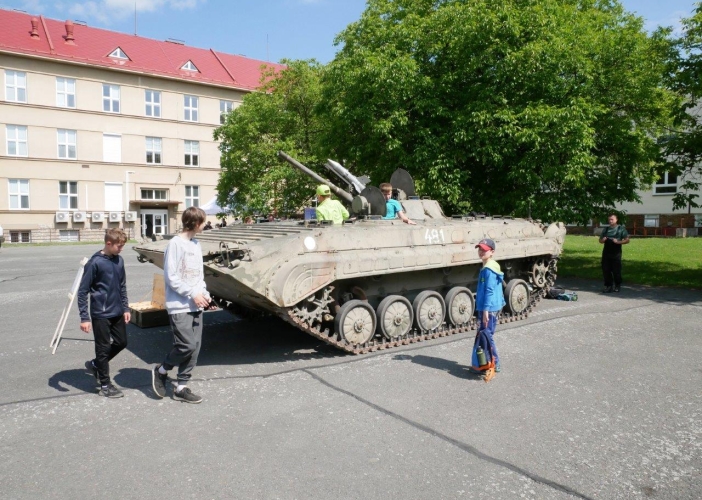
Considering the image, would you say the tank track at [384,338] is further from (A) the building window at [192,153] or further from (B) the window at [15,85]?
(A) the building window at [192,153]

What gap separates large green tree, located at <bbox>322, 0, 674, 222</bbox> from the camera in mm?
14008

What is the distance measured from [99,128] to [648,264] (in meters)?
32.2

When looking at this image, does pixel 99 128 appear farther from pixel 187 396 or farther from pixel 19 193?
pixel 187 396

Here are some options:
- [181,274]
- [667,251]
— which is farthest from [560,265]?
[181,274]

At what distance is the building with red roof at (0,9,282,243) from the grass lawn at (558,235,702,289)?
2464 centimetres

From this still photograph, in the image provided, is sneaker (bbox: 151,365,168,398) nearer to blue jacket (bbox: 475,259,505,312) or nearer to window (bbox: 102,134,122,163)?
blue jacket (bbox: 475,259,505,312)

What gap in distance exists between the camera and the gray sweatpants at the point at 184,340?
18.3ft

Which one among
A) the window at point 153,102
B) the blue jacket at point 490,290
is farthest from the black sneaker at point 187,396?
the window at point 153,102

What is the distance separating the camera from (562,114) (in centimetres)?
1349

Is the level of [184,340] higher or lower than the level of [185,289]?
lower

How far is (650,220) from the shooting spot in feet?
117

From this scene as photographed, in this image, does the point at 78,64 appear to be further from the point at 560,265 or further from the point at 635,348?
the point at 635,348

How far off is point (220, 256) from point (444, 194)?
29.3 ft

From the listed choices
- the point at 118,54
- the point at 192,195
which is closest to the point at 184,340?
the point at 192,195
